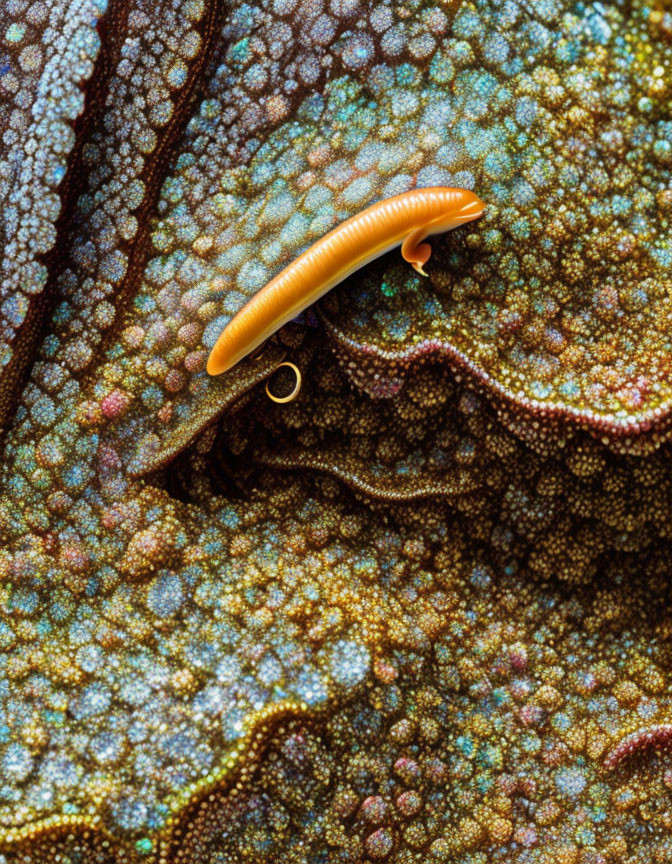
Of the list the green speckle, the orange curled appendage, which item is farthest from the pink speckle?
the green speckle

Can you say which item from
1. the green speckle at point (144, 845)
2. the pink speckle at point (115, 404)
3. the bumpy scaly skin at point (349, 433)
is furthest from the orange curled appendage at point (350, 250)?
the green speckle at point (144, 845)

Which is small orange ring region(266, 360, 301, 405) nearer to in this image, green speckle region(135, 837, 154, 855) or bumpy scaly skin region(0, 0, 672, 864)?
bumpy scaly skin region(0, 0, 672, 864)

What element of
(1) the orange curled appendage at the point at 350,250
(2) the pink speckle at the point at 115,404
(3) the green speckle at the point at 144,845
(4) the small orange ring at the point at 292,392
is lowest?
(3) the green speckle at the point at 144,845

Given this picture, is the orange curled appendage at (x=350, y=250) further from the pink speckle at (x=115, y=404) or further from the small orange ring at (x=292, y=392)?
the pink speckle at (x=115, y=404)

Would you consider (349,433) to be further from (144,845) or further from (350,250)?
(144,845)

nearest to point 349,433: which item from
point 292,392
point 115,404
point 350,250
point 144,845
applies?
point 292,392

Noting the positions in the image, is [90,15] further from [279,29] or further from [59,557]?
[59,557]
